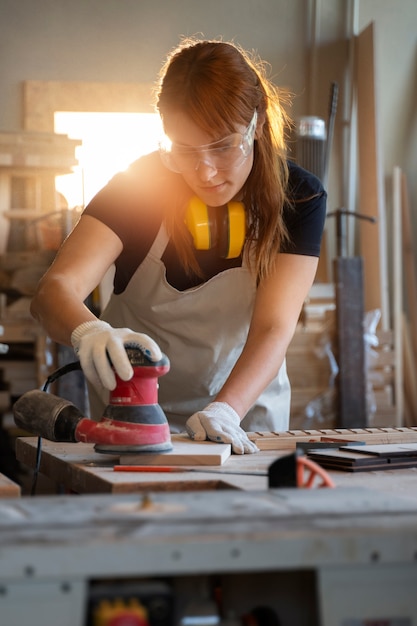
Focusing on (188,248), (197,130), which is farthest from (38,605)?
(188,248)

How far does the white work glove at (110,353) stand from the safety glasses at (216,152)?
1.97 ft

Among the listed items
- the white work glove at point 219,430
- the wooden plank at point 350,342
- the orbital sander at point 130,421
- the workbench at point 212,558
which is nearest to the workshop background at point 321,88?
the wooden plank at point 350,342

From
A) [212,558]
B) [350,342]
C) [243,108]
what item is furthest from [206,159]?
[350,342]

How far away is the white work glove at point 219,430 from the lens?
1945 mm

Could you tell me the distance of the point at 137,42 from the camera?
278 inches

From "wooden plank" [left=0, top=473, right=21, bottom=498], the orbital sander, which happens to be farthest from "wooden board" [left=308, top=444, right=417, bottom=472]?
"wooden plank" [left=0, top=473, right=21, bottom=498]

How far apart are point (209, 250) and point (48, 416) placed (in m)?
0.89

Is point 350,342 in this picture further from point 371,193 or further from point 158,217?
point 158,217

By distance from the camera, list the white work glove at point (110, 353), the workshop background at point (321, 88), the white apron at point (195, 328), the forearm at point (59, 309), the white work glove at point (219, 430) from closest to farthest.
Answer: the white work glove at point (110, 353), the white work glove at point (219, 430), the forearm at point (59, 309), the white apron at point (195, 328), the workshop background at point (321, 88)

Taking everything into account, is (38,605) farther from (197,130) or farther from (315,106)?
(315,106)

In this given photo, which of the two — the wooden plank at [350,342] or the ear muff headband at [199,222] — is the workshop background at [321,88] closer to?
the wooden plank at [350,342]

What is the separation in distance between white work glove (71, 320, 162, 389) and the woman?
0.09 m

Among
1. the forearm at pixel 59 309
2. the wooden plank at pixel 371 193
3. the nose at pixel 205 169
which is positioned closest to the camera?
the forearm at pixel 59 309

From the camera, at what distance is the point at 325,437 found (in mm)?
2197
